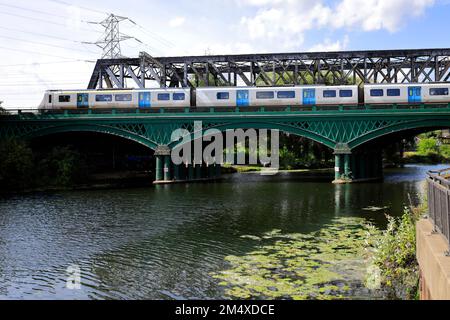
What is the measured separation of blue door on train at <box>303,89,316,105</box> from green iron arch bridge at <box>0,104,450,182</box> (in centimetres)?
221

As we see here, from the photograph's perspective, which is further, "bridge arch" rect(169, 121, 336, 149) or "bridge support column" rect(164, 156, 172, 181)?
"bridge support column" rect(164, 156, 172, 181)

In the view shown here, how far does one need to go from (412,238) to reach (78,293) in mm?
11186

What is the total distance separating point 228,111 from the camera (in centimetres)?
5131

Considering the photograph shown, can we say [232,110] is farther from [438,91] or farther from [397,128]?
[438,91]

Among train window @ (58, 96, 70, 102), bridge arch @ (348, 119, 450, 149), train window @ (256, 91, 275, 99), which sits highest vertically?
train window @ (58, 96, 70, 102)

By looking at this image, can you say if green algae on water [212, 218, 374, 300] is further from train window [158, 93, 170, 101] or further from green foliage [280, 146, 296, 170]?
green foliage [280, 146, 296, 170]

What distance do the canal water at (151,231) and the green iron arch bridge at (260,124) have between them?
6.56 metres

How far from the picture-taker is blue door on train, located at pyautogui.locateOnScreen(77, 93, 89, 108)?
183ft

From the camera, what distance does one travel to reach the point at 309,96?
51562 millimetres

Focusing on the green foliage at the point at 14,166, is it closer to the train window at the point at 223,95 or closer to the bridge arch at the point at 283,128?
the bridge arch at the point at 283,128

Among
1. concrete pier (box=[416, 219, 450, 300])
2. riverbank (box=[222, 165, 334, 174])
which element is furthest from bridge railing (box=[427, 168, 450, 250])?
riverbank (box=[222, 165, 334, 174])

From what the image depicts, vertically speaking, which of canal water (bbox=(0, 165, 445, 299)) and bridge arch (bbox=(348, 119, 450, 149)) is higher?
bridge arch (bbox=(348, 119, 450, 149))

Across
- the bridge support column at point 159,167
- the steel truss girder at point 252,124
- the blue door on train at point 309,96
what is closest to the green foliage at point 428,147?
the steel truss girder at point 252,124

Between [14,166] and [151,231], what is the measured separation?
1182 inches
